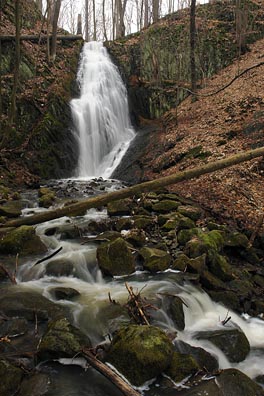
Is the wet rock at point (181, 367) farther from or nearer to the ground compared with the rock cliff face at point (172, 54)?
nearer to the ground

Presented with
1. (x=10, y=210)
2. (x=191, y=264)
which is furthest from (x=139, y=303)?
(x=10, y=210)

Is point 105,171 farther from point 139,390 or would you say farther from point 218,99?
point 139,390

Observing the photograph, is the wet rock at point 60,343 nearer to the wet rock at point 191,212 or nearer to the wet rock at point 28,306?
the wet rock at point 28,306

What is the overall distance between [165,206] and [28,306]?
4.82 meters

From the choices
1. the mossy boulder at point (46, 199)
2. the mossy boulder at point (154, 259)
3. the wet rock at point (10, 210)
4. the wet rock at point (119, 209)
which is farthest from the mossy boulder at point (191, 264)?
the mossy boulder at point (46, 199)

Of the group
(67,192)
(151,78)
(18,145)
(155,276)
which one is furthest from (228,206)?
(151,78)

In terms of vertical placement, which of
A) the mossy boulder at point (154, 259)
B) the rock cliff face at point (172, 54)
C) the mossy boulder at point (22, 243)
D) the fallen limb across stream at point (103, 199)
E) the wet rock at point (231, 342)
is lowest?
the wet rock at point (231, 342)

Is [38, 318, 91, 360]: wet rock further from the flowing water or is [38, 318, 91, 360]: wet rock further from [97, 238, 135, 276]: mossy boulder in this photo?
[97, 238, 135, 276]: mossy boulder

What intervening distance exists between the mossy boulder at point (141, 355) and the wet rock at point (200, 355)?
60cm

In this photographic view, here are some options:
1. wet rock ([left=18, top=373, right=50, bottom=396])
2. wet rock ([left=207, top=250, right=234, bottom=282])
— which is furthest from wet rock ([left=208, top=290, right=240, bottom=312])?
wet rock ([left=18, top=373, right=50, bottom=396])

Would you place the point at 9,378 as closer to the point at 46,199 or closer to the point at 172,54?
the point at 46,199

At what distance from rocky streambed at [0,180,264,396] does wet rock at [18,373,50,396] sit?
0.01 metres

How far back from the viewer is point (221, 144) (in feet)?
38.0

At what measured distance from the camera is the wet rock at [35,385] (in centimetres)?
323
